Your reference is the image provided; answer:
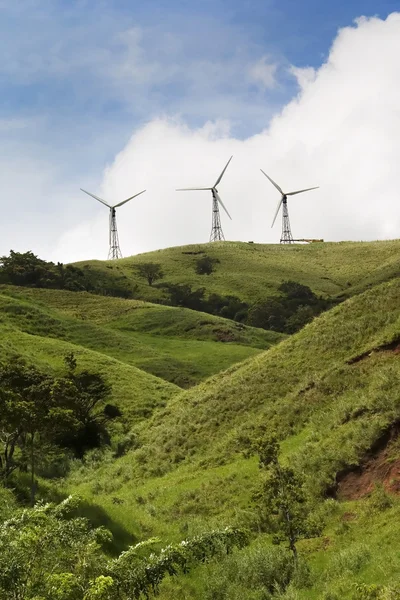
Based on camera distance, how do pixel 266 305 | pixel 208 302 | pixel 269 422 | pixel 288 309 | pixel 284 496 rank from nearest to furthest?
pixel 284 496, pixel 269 422, pixel 288 309, pixel 266 305, pixel 208 302

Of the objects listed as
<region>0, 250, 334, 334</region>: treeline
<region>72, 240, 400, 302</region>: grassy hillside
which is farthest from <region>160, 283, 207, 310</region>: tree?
<region>72, 240, 400, 302</region>: grassy hillside

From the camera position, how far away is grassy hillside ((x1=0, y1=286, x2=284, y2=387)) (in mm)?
75500

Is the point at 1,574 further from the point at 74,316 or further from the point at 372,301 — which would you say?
the point at 74,316

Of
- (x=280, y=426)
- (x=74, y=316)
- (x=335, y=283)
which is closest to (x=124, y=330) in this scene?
(x=74, y=316)

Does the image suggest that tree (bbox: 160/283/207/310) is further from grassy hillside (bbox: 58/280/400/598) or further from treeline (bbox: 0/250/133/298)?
grassy hillside (bbox: 58/280/400/598)

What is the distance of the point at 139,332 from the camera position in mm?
96688

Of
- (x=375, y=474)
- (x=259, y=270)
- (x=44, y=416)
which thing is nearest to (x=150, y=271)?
(x=259, y=270)

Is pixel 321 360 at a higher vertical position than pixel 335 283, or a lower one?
lower

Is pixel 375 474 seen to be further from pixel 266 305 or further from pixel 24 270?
pixel 24 270

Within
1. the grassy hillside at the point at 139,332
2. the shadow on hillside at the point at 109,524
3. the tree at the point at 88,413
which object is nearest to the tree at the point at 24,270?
the grassy hillside at the point at 139,332

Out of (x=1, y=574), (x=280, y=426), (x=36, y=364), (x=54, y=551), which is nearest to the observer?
(x=1, y=574)

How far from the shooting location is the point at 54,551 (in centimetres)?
1244

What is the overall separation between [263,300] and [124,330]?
49.5 metres

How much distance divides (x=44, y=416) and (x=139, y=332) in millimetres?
70298
